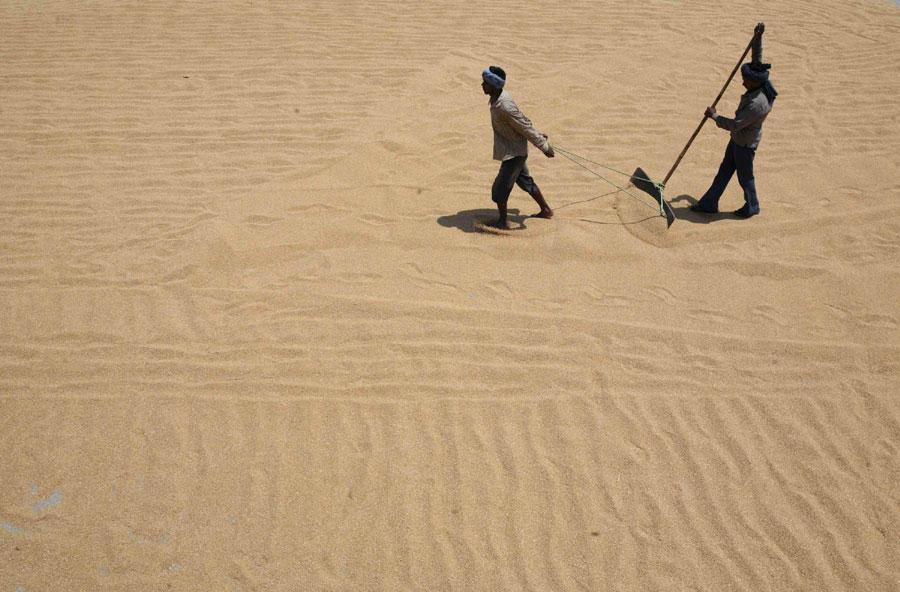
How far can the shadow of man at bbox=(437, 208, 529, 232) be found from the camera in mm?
5539

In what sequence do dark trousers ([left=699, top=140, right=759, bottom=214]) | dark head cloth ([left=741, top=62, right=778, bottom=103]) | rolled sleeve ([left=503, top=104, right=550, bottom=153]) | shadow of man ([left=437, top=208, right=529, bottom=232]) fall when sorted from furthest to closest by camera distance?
shadow of man ([left=437, top=208, right=529, bottom=232]) < dark trousers ([left=699, top=140, right=759, bottom=214]) < dark head cloth ([left=741, top=62, right=778, bottom=103]) < rolled sleeve ([left=503, top=104, right=550, bottom=153])

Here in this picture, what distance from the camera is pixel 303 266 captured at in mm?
5027

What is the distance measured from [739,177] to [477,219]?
2.40m

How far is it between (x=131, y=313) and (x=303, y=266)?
132 cm

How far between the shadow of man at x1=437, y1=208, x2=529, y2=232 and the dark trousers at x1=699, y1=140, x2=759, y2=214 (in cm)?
175

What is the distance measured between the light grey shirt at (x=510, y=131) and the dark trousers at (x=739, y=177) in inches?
71.3

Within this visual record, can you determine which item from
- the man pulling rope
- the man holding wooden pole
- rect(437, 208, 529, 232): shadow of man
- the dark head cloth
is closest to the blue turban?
the man pulling rope

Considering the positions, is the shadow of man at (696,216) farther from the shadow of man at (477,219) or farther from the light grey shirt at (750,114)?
the shadow of man at (477,219)

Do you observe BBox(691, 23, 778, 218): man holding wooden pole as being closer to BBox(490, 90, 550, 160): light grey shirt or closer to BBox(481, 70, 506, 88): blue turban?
BBox(490, 90, 550, 160): light grey shirt

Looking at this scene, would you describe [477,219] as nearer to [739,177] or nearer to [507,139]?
[507,139]

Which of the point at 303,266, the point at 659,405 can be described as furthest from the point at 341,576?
the point at 303,266

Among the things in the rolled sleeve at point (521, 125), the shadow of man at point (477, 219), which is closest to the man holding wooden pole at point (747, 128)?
the rolled sleeve at point (521, 125)

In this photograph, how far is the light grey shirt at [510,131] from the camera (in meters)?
4.82

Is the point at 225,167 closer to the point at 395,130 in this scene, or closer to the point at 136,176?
the point at 136,176
